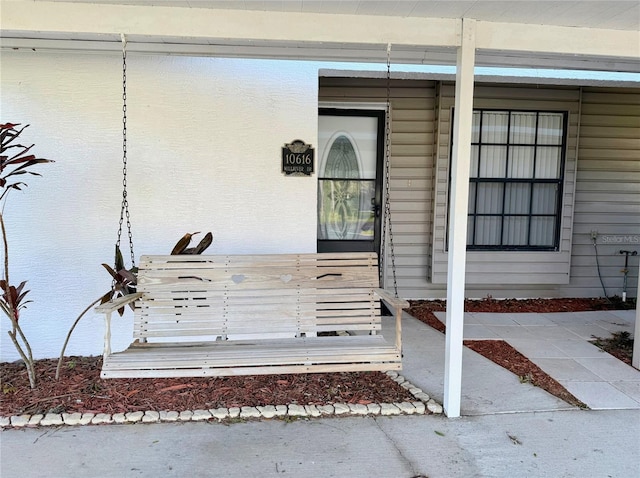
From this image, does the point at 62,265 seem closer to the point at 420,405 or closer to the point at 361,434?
the point at 361,434

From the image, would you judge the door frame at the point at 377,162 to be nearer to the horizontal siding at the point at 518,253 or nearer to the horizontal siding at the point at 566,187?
the horizontal siding at the point at 566,187

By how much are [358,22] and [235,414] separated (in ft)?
7.81

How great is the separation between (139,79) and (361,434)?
3.14m

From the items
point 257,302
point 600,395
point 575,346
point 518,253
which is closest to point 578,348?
point 575,346

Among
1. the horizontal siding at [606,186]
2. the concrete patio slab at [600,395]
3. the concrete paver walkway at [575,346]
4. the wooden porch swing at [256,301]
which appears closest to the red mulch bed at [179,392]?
the wooden porch swing at [256,301]

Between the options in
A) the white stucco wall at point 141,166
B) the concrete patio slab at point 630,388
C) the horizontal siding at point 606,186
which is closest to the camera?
the concrete patio slab at point 630,388

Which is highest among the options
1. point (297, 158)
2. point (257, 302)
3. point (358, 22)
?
point (358, 22)

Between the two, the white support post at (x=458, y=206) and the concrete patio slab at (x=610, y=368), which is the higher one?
the white support post at (x=458, y=206)

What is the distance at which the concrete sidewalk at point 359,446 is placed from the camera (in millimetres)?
2129

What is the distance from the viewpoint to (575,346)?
389cm

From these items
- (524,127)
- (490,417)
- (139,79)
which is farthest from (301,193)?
(524,127)

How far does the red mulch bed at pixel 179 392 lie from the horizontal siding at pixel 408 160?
2338mm

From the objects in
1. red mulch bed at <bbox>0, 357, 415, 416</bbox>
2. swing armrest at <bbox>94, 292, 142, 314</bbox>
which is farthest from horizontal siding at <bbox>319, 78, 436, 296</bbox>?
swing armrest at <bbox>94, 292, 142, 314</bbox>

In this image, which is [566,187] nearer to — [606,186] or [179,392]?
[606,186]
